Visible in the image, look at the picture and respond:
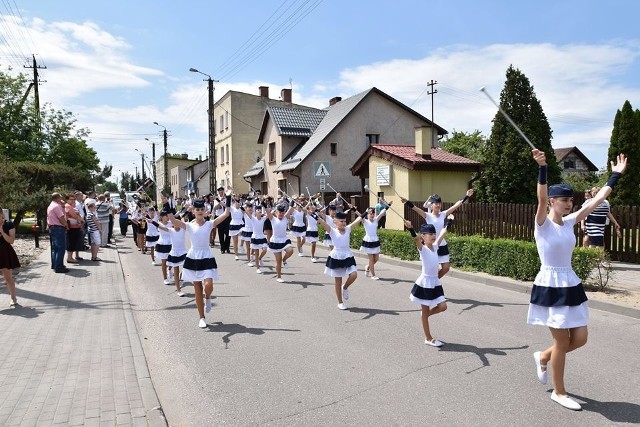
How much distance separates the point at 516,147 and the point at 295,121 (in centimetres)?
1702

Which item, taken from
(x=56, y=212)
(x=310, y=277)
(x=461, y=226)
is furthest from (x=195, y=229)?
(x=461, y=226)

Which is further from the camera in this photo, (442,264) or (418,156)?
(418,156)

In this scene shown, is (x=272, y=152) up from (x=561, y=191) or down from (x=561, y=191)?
up

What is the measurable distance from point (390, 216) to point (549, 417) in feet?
59.9

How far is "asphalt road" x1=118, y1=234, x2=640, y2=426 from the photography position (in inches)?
175

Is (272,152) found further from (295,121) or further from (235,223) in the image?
(235,223)

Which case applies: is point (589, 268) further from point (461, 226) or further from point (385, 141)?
point (385, 141)

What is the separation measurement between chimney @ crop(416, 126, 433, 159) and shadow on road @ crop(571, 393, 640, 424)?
1709cm

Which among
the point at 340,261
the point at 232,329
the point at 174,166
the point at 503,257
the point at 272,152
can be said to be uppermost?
Result: the point at 174,166

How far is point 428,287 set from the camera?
253 inches

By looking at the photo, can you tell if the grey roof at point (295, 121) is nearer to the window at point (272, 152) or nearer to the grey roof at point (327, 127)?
the grey roof at point (327, 127)

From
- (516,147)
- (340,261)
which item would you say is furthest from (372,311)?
(516,147)

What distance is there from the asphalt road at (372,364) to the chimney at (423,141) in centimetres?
1233

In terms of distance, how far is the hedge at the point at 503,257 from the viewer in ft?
29.7
